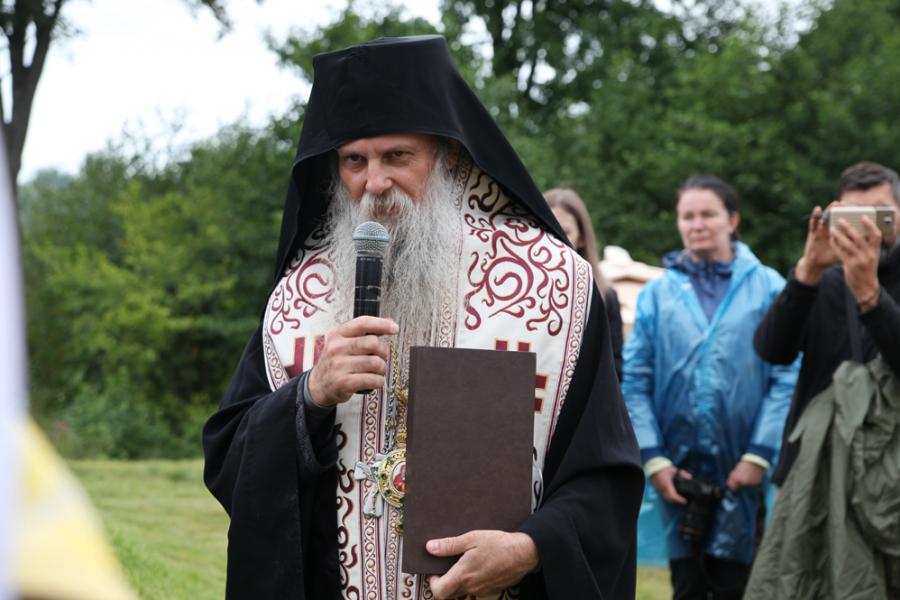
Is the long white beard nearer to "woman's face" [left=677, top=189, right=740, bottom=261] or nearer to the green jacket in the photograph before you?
the green jacket

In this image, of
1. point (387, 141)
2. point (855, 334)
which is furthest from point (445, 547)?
point (855, 334)

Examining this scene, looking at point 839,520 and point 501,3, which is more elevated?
point 501,3

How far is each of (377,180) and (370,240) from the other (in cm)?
38

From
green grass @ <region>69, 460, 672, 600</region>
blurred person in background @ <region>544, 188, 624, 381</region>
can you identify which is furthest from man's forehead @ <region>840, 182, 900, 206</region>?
green grass @ <region>69, 460, 672, 600</region>

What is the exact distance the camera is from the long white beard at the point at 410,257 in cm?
288

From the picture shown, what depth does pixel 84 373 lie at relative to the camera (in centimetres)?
2325

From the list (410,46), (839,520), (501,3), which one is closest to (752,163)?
(501,3)

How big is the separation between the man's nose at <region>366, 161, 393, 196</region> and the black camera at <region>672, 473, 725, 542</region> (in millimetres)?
2993

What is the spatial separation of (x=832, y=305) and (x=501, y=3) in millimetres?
24877

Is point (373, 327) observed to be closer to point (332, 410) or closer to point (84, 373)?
point (332, 410)

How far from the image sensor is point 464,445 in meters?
2.55

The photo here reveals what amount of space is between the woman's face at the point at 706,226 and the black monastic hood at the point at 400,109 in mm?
2793

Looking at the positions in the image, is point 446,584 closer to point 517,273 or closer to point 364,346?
point 364,346

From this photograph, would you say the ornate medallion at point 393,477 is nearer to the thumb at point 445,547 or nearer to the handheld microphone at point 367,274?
the thumb at point 445,547
